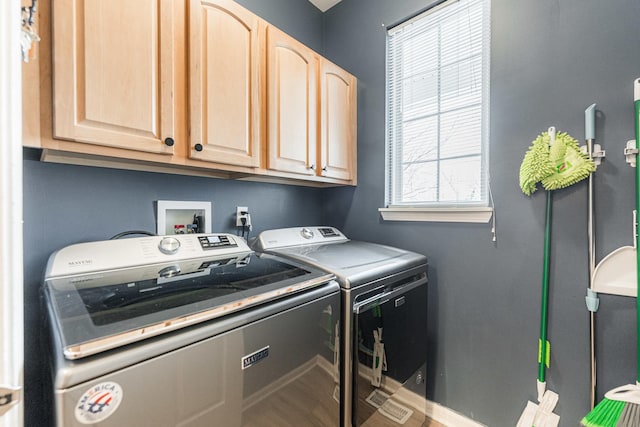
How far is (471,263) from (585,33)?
1.19 metres

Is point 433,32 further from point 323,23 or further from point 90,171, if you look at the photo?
point 90,171

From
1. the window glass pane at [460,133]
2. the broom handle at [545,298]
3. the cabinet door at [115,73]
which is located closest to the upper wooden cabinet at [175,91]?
the cabinet door at [115,73]

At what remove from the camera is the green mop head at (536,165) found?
1263mm

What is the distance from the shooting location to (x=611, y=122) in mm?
1170

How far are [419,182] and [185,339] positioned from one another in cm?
161

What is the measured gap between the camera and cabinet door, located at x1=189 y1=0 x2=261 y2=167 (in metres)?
1.18

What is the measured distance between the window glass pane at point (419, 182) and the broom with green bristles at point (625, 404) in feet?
2.78

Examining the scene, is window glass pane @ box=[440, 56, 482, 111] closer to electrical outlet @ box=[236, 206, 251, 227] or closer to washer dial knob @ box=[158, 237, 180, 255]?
electrical outlet @ box=[236, 206, 251, 227]

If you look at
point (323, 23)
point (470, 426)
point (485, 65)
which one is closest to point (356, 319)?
point (470, 426)

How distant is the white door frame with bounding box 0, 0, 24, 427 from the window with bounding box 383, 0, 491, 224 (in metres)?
1.74

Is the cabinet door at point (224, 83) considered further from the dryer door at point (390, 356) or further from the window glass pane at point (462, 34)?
the window glass pane at point (462, 34)

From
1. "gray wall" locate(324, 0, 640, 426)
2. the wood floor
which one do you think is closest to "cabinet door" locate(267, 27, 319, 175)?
"gray wall" locate(324, 0, 640, 426)

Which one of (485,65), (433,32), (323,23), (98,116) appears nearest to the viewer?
(98,116)

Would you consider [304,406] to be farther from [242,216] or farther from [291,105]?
[291,105]
